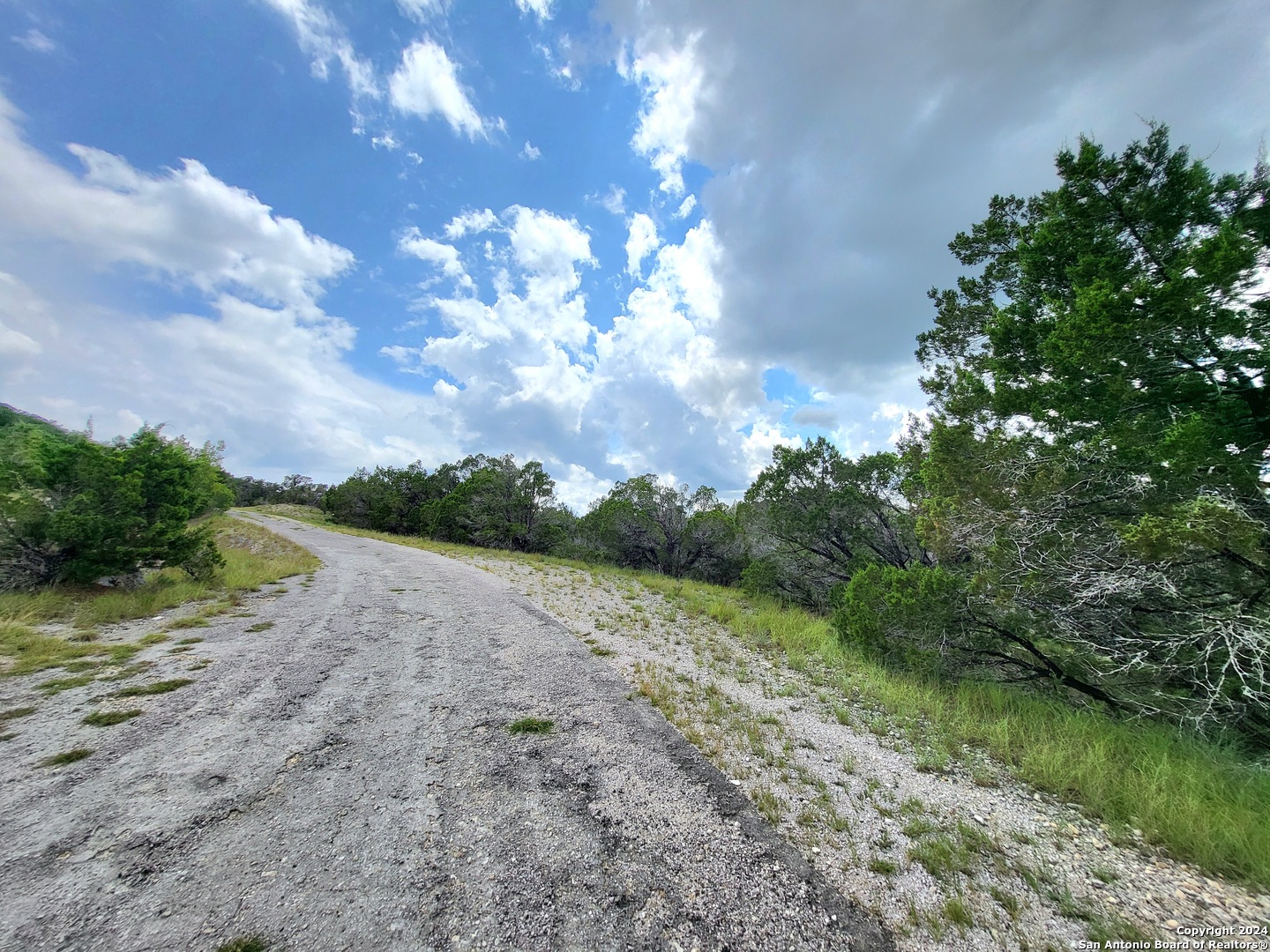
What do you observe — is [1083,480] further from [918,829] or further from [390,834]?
[390,834]

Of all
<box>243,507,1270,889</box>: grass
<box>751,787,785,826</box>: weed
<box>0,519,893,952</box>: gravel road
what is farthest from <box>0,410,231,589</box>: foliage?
<box>243,507,1270,889</box>: grass

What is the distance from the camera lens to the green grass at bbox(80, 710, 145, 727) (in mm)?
3862

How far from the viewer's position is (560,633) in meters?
8.20

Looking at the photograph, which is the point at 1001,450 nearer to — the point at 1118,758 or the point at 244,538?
the point at 1118,758

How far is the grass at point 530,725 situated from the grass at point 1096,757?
3.67m

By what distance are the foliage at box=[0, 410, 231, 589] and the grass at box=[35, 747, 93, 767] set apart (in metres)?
6.77

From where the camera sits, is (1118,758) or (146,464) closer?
(1118,758)

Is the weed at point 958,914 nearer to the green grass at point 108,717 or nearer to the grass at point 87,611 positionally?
the green grass at point 108,717

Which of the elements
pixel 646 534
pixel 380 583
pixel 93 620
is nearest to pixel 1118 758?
pixel 93 620

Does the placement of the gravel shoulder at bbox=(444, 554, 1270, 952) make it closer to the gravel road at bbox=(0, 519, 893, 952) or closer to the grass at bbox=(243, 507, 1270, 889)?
the grass at bbox=(243, 507, 1270, 889)

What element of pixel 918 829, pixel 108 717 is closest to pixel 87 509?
pixel 108 717

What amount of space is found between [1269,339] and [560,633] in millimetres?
10336

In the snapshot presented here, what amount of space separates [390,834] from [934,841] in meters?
3.78

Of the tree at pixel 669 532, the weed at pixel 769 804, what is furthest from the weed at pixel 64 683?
the tree at pixel 669 532
